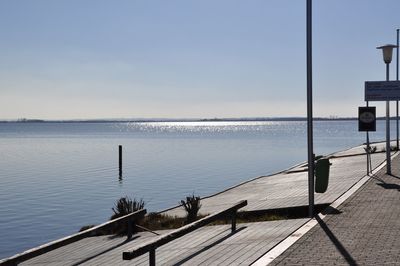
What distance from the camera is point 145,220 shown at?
15.6m

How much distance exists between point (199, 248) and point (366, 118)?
1113 cm

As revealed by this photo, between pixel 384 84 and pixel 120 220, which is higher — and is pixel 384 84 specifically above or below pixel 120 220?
above

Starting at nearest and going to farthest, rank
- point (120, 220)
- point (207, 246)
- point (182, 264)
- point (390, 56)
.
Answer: point (182, 264)
point (207, 246)
point (120, 220)
point (390, 56)

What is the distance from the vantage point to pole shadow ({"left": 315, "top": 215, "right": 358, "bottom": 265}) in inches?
323

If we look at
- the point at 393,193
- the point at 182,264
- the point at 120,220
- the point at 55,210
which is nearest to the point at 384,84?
the point at 393,193

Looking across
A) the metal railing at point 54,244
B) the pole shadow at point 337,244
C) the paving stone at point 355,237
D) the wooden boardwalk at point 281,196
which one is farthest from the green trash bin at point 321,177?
the metal railing at point 54,244

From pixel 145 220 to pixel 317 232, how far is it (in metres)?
6.37

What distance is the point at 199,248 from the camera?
10.0 meters

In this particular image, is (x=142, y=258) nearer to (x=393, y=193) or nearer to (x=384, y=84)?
(x=393, y=193)

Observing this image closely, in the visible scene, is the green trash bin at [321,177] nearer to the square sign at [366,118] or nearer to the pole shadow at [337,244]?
the pole shadow at [337,244]

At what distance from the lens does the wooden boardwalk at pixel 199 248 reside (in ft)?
29.8

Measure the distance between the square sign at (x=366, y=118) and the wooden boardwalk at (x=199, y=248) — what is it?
8157mm

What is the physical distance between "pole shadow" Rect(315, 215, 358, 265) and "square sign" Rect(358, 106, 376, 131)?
8.10 metres

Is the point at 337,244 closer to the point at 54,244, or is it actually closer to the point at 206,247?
the point at 206,247
